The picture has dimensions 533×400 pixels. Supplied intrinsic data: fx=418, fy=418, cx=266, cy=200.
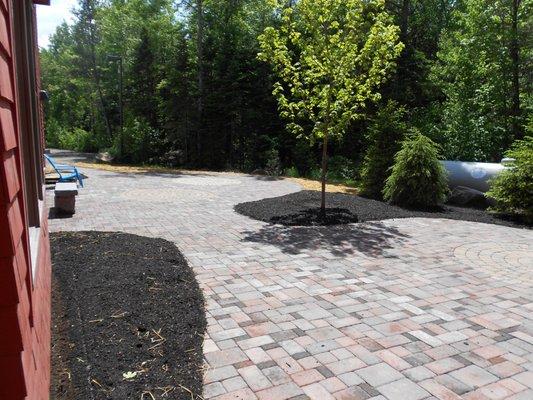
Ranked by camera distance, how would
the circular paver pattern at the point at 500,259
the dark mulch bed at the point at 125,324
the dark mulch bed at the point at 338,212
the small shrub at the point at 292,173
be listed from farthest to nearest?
the small shrub at the point at 292,173 < the dark mulch bed at the point at 338,212 < the circular paver pattern at the point at 500,259 < the dark mulch bed at the point at 125,324

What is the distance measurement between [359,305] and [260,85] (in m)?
18.0

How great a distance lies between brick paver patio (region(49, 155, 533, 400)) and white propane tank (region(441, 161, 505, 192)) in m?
3.15

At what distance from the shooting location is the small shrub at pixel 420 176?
962 cm

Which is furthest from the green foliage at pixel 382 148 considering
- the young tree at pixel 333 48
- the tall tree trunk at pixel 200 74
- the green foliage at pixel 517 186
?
the tall tree trunk at pixel 200 74

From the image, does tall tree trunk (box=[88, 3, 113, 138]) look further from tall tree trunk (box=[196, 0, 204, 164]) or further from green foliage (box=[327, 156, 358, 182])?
green foliage (box=[327, 156, 358, 182])

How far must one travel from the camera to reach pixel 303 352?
128 inches

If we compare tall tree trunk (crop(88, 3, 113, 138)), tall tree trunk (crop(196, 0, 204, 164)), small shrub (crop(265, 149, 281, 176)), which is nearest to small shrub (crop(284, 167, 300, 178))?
small shrub (crop(265, 149, 281, 176))

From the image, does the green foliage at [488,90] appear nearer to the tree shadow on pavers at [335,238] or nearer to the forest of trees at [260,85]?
the forest of trees at [260,85]

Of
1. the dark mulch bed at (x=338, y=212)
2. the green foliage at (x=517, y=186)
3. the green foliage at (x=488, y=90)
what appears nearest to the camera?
the dark mulch bed at (x=338, y=212)

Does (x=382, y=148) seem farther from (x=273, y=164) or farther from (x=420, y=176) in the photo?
(x=273, y=164)

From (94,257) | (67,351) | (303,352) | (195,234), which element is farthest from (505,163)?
(67,351)

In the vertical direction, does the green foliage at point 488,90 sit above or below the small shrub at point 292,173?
above

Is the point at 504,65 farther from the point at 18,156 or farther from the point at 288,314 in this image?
the point at 18,156

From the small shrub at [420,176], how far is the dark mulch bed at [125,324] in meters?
6.30
